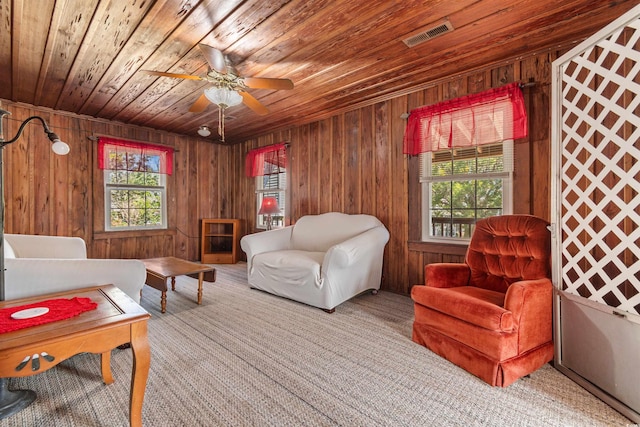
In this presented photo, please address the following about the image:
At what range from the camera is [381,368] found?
1828 mm

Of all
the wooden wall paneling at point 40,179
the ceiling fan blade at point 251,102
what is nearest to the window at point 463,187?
the ceiling fan blade at point 251,102

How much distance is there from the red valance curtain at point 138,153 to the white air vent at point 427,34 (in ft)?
13.5

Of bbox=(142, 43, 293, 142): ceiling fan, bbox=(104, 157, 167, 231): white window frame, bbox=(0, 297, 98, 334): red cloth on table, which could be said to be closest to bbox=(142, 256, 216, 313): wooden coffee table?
bbox=(0, 297, 98, 334): red cloth on table

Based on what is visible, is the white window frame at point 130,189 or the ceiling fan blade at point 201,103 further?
the white window frame at point 130,189

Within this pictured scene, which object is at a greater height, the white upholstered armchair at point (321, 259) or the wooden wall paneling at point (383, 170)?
the wooden wall paneling at point (383, 170)

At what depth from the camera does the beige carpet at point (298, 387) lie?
1393mm

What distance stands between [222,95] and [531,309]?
109 inches

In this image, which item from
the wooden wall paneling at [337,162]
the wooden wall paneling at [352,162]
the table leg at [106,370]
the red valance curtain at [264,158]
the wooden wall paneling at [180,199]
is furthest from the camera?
the wooden wall paneling at [180,199]

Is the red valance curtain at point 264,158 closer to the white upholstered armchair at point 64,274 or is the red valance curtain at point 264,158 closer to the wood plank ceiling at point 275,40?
the wood plank ceiling at point 275,40

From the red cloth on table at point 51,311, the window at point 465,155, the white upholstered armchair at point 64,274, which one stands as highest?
the window at point 465,155

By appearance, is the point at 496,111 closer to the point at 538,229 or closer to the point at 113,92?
the point at 538,229

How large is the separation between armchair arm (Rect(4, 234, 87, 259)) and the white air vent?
3734 mm

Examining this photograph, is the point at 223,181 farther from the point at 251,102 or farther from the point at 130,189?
the point at 251,102

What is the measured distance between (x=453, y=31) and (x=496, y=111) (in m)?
0.86
